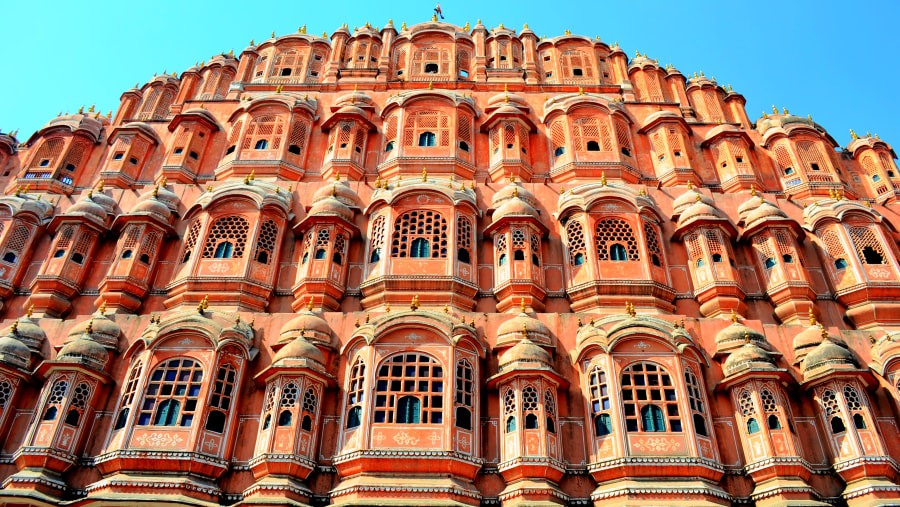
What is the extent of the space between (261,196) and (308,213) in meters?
1.47

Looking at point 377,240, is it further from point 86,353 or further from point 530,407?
point 86,353

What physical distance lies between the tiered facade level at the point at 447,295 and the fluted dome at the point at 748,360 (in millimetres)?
79

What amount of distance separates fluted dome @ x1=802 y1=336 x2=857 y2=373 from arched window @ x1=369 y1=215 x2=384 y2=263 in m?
11.2

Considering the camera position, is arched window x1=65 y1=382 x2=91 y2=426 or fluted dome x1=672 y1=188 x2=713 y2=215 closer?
arched window x1=65 y1=382 x2=91 y2=426

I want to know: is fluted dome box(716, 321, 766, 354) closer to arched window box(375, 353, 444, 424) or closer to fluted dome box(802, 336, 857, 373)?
fluted dome box(802, 336, 857, 373)

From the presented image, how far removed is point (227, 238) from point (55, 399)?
6.12 meters

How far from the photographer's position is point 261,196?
20469mm

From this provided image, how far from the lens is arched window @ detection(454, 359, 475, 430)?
51.5 ft

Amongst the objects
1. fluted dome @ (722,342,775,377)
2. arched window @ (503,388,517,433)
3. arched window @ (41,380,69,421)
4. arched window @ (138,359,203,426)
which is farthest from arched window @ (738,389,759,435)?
arched window @ (41,380,69,421)

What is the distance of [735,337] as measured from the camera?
1711 centimetres

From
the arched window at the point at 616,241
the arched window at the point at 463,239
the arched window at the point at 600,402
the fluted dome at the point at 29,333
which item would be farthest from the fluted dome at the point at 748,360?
the fluted dome at the point at 29,333

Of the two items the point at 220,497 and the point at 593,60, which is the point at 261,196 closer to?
the point at 220,497

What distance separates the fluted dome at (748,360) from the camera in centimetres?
1602

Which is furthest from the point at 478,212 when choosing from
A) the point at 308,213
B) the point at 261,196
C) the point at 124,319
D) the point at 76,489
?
the point at 76,489
